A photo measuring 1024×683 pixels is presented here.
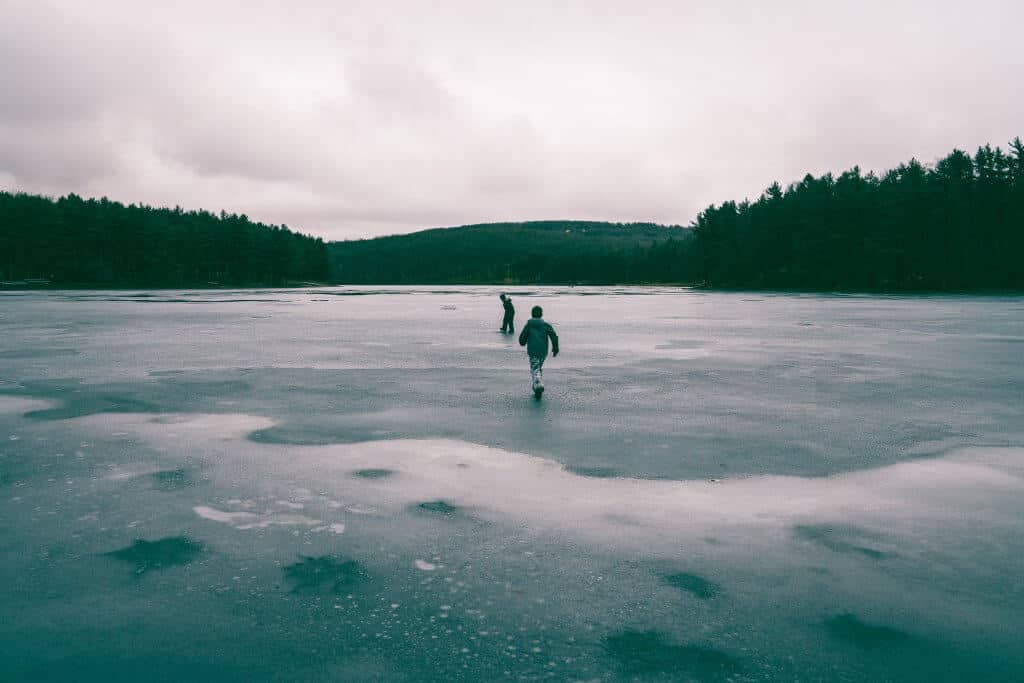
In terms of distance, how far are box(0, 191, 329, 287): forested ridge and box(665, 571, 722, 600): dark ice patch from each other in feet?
409

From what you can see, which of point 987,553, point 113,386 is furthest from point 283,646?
point 113,386

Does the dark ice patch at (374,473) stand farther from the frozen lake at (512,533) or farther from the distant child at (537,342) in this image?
the distant child at (537,342)

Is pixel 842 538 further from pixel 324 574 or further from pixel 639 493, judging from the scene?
pixel 324 574

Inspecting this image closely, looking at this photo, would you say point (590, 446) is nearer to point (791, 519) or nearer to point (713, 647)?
point (791, 519)

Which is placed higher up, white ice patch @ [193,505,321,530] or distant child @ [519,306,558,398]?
distant child @ [519,306,558,398]

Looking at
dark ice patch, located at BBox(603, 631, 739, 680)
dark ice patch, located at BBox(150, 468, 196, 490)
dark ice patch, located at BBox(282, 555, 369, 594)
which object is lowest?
dark ice patch, located at BBox(603, 631, 739, 680)

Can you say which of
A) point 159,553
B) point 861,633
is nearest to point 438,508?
point 159,553

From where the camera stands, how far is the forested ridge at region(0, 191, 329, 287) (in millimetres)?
112000

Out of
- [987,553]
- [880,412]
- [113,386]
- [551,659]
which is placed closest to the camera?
[551,659]

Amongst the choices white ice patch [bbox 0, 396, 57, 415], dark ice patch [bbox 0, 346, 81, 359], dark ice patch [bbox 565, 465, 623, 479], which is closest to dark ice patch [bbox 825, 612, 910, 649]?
dark ice patch [bbox 565, 465, 623, 479]

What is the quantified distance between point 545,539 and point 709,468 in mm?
3078

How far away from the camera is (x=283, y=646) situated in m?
4.23

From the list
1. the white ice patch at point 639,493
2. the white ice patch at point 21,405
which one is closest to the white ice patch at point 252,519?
the white ice patch at point 639,493

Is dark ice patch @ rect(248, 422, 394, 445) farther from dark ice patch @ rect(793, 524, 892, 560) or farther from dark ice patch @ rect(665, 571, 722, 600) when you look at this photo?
dark ice patch @ rect(793, 524, 892, 560)
